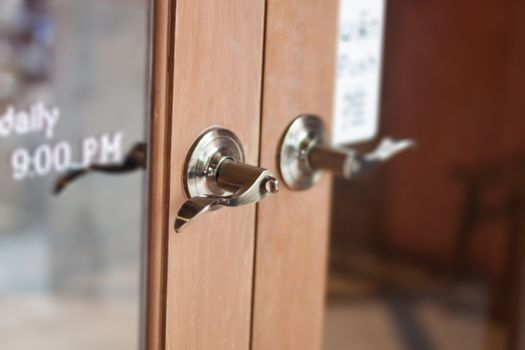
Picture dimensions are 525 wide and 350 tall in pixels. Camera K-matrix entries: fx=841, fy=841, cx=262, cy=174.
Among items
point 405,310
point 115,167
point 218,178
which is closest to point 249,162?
point 218,178

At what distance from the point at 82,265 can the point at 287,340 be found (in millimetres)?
399

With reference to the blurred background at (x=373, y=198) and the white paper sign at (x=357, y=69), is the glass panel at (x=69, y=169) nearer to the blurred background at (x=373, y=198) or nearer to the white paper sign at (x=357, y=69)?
the blurred background at (x=373, y=198)

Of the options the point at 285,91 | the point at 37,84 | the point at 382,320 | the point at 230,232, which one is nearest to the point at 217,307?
the point at 230,232

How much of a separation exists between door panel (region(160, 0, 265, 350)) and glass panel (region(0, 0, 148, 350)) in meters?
0.21

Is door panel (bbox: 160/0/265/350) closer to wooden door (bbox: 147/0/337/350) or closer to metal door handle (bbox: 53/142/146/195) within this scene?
wooden door (bbox: 147/0/337/350)

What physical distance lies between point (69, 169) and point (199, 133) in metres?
0.29

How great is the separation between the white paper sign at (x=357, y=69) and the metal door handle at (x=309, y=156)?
87 millimetres

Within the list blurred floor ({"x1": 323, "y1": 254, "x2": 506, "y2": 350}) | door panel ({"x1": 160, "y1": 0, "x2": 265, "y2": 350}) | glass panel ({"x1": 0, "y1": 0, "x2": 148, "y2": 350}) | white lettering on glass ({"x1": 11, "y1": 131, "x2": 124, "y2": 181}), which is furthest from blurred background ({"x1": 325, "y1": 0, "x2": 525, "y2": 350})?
door panel ({"x1": 160, "y1": 0, "x2": 265, "y2": 350})

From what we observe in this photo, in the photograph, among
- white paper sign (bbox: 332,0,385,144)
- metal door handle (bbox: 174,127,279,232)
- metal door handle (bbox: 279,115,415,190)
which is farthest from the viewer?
white paper sign (bbox: 332,0,385,144)

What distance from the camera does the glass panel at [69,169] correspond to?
85cm

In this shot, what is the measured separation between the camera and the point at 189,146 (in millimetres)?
607

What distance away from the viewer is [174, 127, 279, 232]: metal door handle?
582 millimetres

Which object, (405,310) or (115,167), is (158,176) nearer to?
(115,167)

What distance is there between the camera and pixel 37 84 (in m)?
0.92
